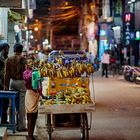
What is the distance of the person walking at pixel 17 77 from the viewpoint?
10.9 m

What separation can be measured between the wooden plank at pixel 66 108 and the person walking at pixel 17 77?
1.47 metres

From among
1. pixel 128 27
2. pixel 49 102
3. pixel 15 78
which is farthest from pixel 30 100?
pixel 128 27

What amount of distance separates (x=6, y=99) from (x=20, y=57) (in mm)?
1074

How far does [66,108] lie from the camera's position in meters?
9.77

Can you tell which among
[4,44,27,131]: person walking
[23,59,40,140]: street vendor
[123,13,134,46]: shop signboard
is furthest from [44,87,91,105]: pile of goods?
[123,13,134,46]: shop signboard

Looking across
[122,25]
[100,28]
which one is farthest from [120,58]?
[100,28]

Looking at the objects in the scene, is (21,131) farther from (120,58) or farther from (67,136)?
(120,58)

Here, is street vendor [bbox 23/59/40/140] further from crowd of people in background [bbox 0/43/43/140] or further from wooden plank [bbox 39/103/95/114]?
wooden plank [bbox 39/103/95/114]

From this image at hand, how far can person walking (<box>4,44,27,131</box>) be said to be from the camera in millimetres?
10930

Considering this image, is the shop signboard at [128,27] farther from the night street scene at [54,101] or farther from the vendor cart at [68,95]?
the vendor cart at [68,95]

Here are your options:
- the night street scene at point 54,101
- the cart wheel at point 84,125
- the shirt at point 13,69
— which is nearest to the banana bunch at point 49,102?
the night street scene at point 54,101

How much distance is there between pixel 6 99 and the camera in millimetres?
11234

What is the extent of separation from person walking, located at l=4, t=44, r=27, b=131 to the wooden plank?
147 cm

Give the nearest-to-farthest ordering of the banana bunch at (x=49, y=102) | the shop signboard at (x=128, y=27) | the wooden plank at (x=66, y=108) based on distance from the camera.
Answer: the wooden plank at (x=66, y=108)
the banana bunch at (x=49, y=102)
the shop signboard at (x=128, y=27)
